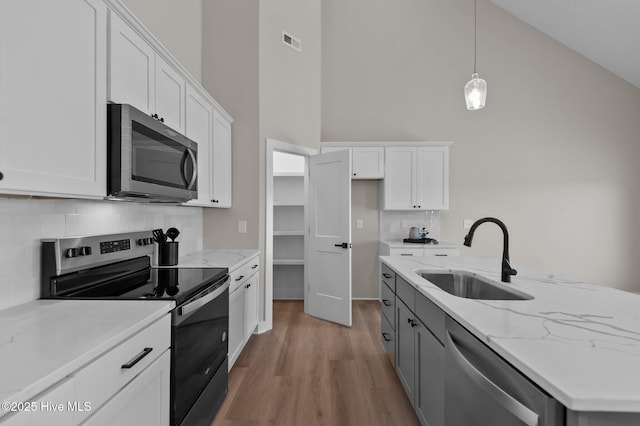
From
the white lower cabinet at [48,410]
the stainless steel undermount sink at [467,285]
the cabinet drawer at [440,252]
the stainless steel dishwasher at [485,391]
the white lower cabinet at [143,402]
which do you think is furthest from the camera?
the cabinet drawer at [440,252]

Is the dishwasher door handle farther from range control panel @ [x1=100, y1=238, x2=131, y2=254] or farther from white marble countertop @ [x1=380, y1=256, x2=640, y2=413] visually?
range control panel @ [x1=100, y1=238, x2=131, y2=254]

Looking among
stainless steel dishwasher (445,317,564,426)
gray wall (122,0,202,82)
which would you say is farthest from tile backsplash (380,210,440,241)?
stainless steel dishwasher (445,317,564,426)

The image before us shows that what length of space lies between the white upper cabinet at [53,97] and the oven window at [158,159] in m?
0.17

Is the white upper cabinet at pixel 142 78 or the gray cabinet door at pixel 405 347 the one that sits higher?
the white upper cabinet at pixel 142 78

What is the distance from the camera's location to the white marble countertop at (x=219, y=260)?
246 centimetres

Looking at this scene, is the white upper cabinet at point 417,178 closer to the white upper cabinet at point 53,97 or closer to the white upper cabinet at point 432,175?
the white upper cabinet at point 432,175

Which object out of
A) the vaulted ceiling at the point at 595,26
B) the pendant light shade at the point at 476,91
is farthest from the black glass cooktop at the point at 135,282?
the vaulted ceiling at the point at 595,26

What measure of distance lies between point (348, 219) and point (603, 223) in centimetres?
429

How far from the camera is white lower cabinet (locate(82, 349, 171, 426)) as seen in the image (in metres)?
0.99

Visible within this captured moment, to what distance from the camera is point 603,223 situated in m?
5.07

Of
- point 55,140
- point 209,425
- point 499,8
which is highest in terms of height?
point 499,8

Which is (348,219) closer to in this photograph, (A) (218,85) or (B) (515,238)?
(A) (218,85)

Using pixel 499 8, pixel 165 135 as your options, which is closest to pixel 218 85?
pixel 165 135

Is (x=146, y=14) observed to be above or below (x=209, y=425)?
above
